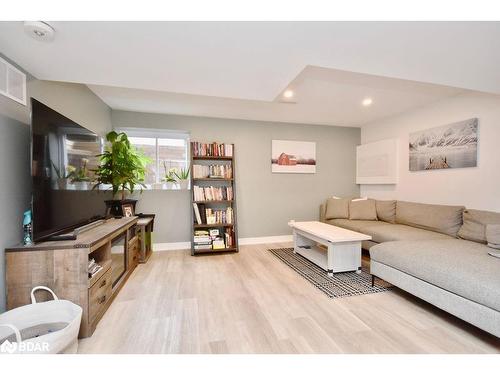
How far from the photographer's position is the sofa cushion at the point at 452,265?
1.52 m

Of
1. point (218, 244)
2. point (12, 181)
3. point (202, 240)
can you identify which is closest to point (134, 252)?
point (202, 240)

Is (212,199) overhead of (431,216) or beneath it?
overhead

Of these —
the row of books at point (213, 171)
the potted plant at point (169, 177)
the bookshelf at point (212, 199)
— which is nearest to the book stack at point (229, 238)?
the bookshelf at point (212, 199)

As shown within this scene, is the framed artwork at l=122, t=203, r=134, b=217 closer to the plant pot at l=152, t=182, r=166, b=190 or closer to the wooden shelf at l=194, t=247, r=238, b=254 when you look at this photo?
the plant pot at l=152, t=182, r=166, b=190

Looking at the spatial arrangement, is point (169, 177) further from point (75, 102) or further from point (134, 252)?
point (75, 102)

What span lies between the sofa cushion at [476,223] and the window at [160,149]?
388 cm

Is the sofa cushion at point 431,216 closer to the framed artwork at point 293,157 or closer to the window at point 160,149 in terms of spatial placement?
the framed artwork at point 293,157

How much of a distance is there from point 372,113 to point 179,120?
3.21 m

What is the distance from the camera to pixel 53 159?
Answer: 173cm

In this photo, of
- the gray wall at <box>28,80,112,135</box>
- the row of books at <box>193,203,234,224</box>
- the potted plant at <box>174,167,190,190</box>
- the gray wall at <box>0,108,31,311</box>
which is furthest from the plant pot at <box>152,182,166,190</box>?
the gray wall at <box>0,108,31,311</box>

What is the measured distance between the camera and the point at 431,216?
3002mm

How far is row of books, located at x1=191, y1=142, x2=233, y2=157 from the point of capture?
3579 millimetres

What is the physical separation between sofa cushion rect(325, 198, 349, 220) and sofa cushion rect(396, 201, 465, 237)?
0.76 metres

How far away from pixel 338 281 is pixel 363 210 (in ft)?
5.67
